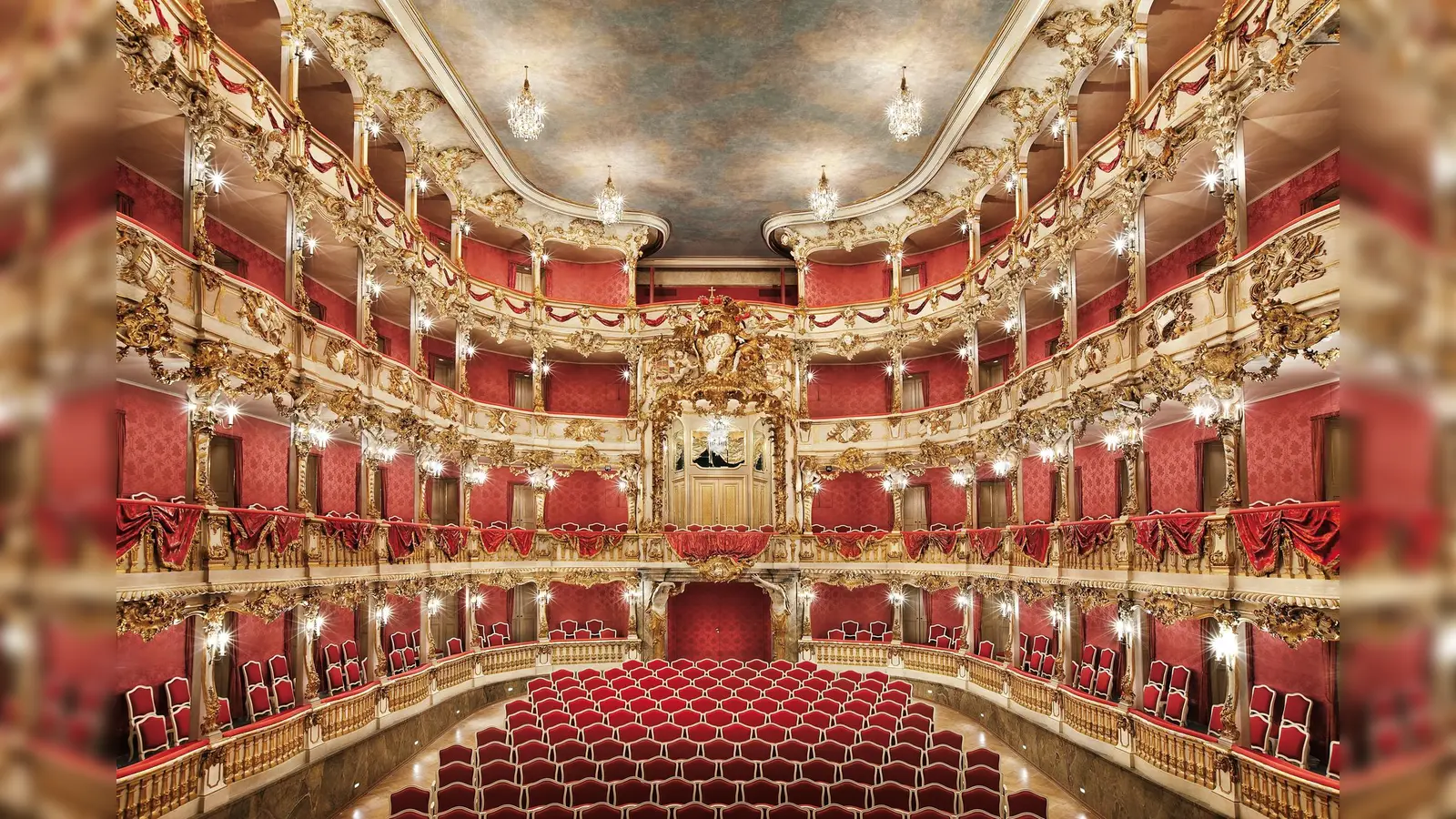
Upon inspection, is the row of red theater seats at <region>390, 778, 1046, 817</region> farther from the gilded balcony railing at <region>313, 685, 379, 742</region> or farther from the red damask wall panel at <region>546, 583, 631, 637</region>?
the red damask wall panel at <region>546, 583, 631, 637</region>

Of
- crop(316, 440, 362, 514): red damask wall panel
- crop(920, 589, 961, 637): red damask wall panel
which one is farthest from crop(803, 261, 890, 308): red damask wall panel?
crop(316, 440, 362, 514): red damask wall panel

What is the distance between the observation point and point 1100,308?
21.2 m

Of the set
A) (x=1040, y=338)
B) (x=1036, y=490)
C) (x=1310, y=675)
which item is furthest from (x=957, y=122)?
(x=1310, y=675)

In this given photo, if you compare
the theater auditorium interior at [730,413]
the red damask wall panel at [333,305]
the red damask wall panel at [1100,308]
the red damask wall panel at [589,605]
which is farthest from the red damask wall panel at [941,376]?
the red damask wall panel at [333,305]

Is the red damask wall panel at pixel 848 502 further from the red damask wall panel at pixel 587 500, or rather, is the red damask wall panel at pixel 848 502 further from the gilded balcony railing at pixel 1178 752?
the gilded balcony railing at pixel 1178 752

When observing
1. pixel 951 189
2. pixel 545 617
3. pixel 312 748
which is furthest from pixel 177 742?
pixel 951 189

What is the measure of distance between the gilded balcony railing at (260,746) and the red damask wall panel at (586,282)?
19.1m

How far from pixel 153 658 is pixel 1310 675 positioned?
20.1 m

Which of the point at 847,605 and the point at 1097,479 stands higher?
the point at 1097,479

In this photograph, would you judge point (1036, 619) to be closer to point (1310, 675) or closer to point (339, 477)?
point (1310, 675)

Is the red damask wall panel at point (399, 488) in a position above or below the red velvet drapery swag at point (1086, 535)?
above

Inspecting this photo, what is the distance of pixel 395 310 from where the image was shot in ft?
77.4

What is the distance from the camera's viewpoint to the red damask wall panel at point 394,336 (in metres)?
23.9
